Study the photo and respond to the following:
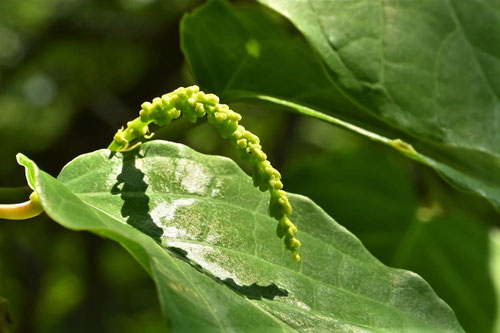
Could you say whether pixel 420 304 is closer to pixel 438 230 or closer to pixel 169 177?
pixel 169 177

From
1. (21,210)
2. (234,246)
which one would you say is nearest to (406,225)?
(234,246)

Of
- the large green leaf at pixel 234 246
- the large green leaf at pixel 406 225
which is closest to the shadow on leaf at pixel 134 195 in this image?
the large green leaf at pixel 234 246

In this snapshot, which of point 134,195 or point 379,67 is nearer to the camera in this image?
point 134,195

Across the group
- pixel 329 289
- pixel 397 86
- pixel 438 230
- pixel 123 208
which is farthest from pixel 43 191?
pixel 438 230

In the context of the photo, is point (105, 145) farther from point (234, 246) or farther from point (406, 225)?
point (234, 246)

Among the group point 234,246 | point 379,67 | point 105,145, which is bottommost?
point 105,145

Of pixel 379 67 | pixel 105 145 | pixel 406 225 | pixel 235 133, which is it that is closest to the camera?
pixel 235 133

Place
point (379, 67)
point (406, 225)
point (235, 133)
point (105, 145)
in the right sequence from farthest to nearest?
point (105, 145) → point (406, 225) → point (379, 67) → point (235, 133)
